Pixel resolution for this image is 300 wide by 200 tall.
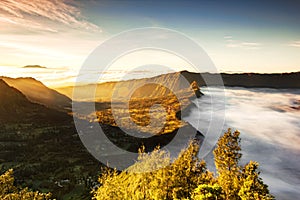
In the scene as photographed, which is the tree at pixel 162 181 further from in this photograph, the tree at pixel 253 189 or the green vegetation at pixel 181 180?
the tree at pixel 253 189

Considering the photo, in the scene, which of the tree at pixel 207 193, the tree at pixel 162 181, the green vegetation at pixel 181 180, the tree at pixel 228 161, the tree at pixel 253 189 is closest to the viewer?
the tree at pixel 207 193

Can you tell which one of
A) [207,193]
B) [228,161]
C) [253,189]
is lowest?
[253,189]

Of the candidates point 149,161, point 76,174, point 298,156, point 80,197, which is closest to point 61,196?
point 80,197

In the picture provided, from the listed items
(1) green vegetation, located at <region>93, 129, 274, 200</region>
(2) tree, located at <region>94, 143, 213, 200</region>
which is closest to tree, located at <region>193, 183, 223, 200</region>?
(1) green vegetation, located at <region>93, 129, 274, 200</region>

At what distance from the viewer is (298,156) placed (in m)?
195

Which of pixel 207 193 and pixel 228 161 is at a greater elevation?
pixel 228 161

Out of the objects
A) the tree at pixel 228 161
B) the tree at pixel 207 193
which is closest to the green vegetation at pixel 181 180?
the tree at pixel 228 161

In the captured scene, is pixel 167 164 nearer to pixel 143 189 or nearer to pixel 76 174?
pixel 143 189

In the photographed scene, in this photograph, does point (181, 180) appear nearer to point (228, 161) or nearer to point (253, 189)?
point (228, 161)

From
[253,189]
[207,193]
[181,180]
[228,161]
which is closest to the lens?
[207,193]

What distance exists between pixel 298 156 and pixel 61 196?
160 meters

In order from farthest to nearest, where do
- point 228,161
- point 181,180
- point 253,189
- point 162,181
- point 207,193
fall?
point 228,161 < point 181,180 < point 162,181 < point 253,189 < point 207,193

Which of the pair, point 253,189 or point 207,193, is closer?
point 207,193

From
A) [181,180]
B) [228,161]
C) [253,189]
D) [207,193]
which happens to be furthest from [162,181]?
[253,189]
